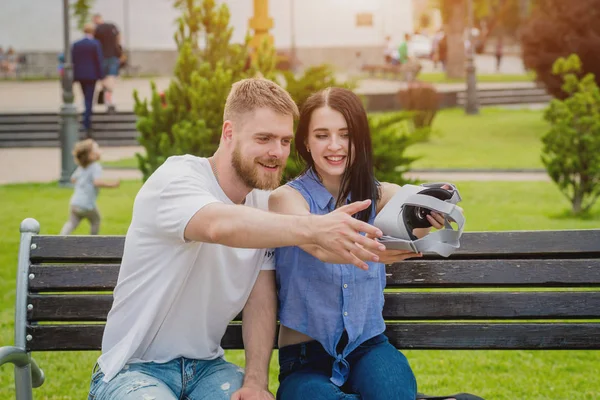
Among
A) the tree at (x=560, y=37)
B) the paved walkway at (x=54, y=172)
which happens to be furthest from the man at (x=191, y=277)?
the tree at (x=560, y=37)

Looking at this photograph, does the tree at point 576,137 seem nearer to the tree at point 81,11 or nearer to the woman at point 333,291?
the woman at point 333,291

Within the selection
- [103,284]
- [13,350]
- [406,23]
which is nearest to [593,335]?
[103,284]

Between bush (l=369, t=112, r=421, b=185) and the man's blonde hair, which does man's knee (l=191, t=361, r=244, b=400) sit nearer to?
the man's blonde hair

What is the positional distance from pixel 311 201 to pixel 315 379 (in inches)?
24.8

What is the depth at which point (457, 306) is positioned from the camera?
12.2 feet

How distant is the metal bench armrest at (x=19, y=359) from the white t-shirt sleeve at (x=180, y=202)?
0.81 m

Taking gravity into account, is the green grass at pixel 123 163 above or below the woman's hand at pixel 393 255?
below

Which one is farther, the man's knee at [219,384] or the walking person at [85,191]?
the walking person at [85,191]

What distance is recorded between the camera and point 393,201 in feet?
10.00

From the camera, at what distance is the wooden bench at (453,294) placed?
3711 millimetres

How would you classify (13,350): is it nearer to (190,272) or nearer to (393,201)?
(190,272)

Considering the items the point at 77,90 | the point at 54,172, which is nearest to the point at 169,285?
the point at 54,172

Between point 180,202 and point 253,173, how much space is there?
279 millimetres

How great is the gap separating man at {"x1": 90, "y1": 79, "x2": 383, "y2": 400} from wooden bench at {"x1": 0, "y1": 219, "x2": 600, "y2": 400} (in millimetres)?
456
